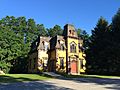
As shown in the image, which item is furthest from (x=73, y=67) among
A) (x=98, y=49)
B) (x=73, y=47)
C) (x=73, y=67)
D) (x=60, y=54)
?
(x=98, y=49)

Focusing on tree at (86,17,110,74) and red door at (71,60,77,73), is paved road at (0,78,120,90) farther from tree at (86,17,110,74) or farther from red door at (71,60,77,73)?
tree at (86,17,110,74)

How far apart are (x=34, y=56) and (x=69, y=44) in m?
7.79

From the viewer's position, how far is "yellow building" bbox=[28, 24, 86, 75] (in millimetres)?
49281

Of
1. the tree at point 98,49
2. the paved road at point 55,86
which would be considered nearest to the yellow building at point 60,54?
the tree at point 98,49

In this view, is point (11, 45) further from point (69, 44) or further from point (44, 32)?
point (44, 32)

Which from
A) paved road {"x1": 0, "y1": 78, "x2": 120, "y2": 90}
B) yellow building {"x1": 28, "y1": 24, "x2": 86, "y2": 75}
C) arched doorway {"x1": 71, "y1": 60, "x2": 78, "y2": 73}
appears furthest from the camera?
arched doorway {"x1": 71, "y1": 60, "x2": 78, "y2": 73}

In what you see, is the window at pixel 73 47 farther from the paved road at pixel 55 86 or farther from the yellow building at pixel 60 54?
the paved road at pixel 55 86

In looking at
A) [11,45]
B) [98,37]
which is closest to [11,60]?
[11,45]

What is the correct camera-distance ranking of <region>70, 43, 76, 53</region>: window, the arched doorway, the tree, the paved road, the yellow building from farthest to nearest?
1. the tree
2. <region>70, 43, 76, 53</region>: window
3. the arched doorway
4. the yellow building
5. the paved road

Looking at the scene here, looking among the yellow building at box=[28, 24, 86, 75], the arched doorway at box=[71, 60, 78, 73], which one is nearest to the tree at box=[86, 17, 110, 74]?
the yellow building at box=[28, 24, 86, 75]

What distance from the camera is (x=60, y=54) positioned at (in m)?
49.2

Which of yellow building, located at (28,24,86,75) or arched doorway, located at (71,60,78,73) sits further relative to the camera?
arched doorway, located at (71,60,78,73)

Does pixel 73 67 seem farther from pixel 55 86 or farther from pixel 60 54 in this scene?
pixel 55 86

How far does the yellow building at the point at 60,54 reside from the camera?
49281 millimetres
